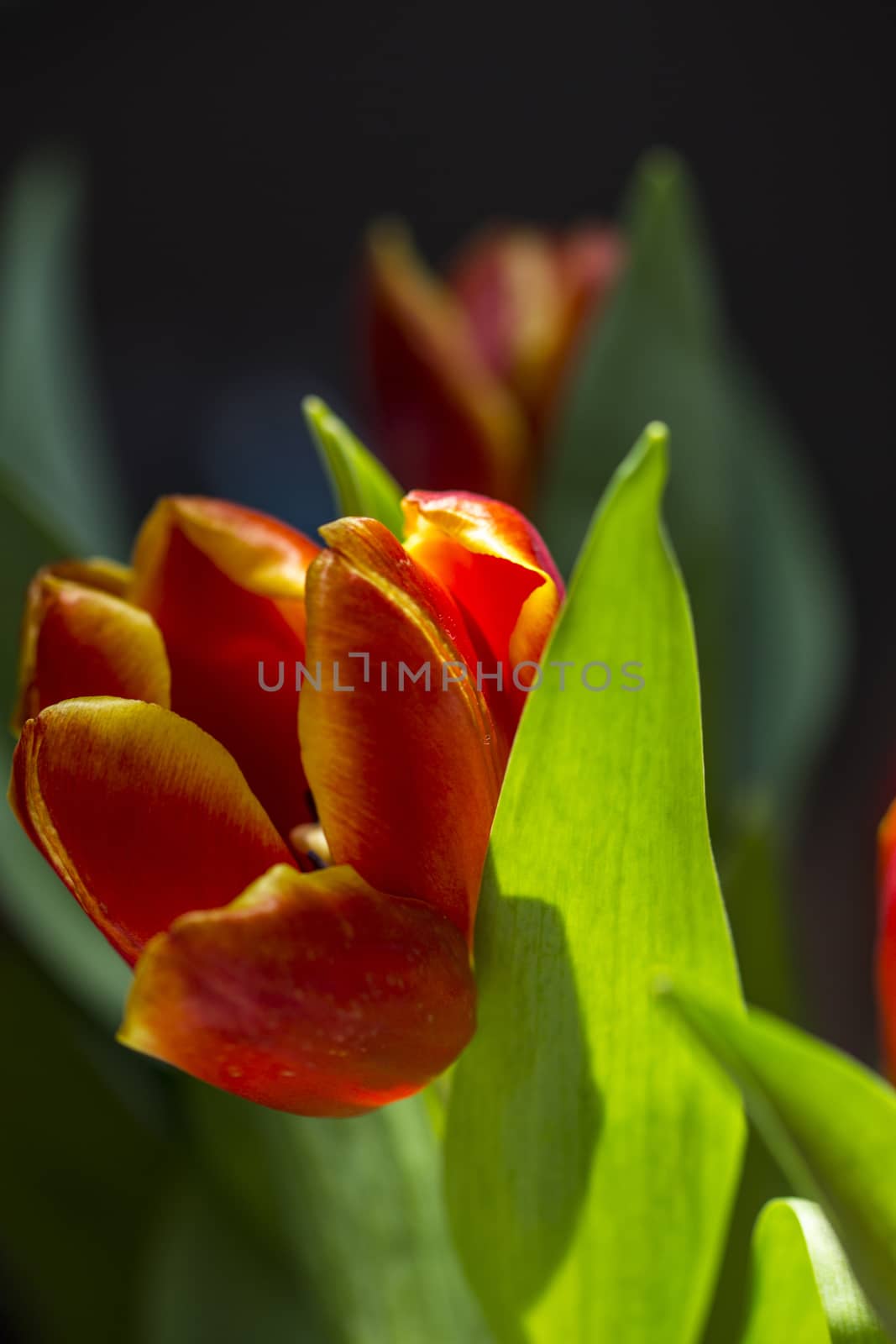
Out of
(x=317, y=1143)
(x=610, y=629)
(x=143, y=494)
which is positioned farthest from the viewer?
(x=143, y=494)

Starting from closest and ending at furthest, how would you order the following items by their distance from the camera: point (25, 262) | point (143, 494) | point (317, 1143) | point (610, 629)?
1. point (610, 629)
2. point (317, 1143)
3. point (25, 262)
4. point (143, 494)

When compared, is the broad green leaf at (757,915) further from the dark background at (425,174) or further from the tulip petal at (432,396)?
the dark background at (425,174)

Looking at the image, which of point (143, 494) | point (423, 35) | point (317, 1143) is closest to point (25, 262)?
point (317, 1143)

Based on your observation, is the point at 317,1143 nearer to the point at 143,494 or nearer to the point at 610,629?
the point at 610,629

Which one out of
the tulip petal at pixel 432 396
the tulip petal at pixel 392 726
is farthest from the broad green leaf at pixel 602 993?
the tulip petal at pixel 432 396

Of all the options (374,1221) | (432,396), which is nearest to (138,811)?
(374,1221)

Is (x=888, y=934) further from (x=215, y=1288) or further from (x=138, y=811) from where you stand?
(x=215, y=1288)

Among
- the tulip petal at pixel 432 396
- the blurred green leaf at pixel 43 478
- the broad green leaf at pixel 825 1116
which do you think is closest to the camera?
the broad green leaf at pixel 825 1116
